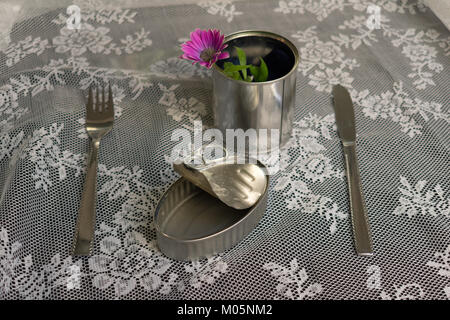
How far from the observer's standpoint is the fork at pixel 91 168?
0.55 m

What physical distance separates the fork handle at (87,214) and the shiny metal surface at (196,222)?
0.25 ft

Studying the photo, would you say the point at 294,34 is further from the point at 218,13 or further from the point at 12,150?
A: the point at 12,150

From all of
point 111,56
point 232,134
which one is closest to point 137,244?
point 232,134

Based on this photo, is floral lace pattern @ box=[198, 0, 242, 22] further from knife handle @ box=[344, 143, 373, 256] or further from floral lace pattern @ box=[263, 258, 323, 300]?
floral lace pattern @ box=[263, 258, 323, 300]

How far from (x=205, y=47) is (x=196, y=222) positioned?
0.20m

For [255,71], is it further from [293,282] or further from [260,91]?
[293,282]

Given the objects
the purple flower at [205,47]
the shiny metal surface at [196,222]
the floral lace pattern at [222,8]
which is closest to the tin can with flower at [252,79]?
the purple flower at [205,47]

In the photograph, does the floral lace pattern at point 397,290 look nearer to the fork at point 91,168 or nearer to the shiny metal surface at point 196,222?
the shiny metal surface at point 196,222

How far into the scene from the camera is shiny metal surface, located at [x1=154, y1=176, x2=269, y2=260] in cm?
51

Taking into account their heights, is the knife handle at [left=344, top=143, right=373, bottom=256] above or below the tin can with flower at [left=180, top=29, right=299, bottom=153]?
below

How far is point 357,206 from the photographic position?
58cm

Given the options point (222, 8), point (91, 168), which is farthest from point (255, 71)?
point (222, 8)

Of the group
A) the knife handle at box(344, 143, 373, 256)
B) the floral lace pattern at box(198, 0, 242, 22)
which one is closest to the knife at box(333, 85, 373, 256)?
the knife handle at box(344, 143, 373, 256)

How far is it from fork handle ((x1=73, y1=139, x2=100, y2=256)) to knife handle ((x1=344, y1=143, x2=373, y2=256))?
27 centimetres
